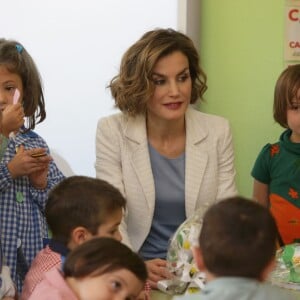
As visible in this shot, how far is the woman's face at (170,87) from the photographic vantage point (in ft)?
5.95

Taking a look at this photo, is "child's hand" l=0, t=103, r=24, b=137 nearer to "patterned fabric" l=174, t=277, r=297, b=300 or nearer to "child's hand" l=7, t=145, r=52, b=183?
"child's hand" l=7, t=145, r=52, b=183

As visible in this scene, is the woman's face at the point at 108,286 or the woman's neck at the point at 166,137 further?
the woman's neck at the point at 166,137

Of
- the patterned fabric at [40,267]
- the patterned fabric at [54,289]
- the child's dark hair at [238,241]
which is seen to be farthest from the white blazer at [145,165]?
the child's dark hair at [238,241]

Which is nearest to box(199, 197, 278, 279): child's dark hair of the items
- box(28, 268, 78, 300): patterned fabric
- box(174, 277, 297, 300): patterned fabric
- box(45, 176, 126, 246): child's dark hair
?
box(174, 277, 297, 300): patterned fabric

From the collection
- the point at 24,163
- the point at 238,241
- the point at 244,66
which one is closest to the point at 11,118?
the point at 24,163

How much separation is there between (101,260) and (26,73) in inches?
33.3

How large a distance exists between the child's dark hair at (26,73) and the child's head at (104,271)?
0.79 m

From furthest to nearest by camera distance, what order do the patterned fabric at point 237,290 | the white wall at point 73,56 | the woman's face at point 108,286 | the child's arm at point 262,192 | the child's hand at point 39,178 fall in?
the white wall at point 73,56 → the child's arm at point 262,192 → the child's hand at point 39,178 → the woman's face at point 108,286 → the patterned fabric at point 237,290

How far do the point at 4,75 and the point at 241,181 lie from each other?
986 mm

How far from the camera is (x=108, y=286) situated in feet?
3.60

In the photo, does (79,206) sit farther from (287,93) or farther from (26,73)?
(287,93)

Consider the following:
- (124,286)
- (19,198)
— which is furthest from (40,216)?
(124,286)

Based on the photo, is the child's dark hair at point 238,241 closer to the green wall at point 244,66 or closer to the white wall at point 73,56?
the green wall at point 244,66

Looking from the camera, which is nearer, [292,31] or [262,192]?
[262,192]
